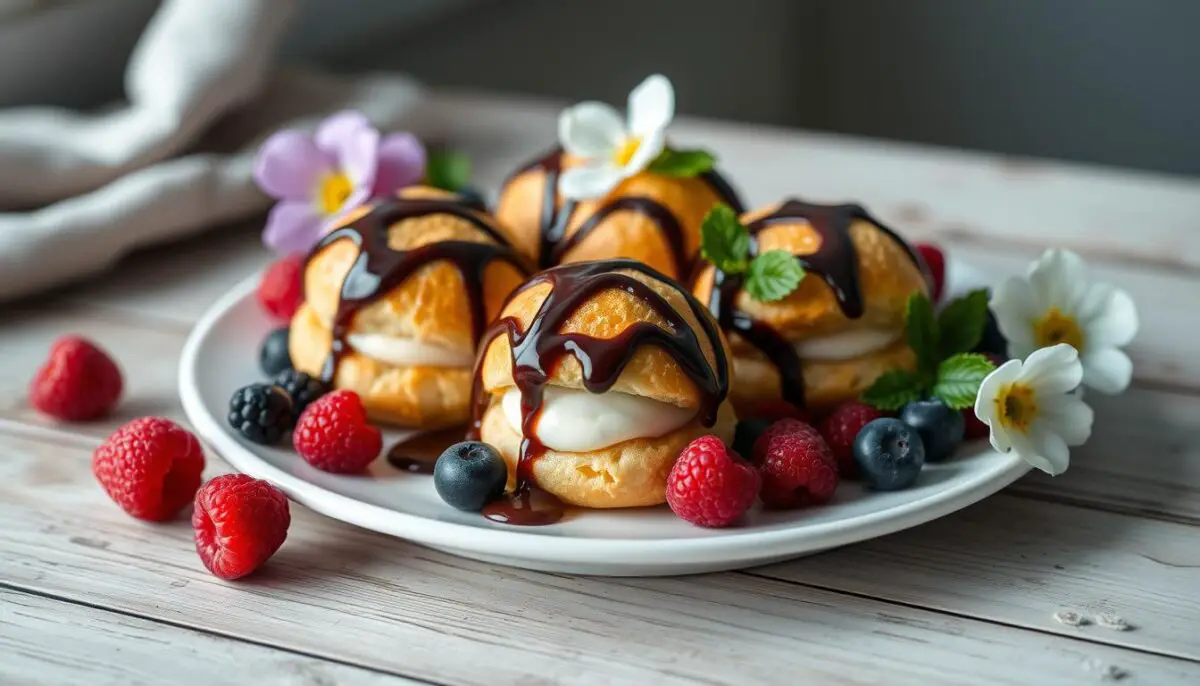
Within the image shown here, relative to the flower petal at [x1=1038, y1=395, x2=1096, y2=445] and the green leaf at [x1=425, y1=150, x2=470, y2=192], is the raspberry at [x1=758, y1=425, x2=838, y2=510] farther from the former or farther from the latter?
the green leaf at [x1=425, y1=150, x2=470, y2=192]

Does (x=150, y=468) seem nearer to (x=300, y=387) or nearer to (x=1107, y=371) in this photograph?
(x=300, y=387)

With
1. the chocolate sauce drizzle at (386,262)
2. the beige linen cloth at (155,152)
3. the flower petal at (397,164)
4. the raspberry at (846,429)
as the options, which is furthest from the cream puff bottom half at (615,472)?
the beige linen cloth at (155,152)

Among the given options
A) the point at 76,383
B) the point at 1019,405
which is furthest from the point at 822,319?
the point at 76,383

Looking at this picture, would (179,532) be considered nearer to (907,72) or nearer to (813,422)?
(813,422)

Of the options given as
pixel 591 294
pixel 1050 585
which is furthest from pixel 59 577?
pixel 1050 585

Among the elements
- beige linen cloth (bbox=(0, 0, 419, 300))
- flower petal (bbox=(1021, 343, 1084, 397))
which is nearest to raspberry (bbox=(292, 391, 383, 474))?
flower petal (bbox=(1021, 343, 1084, 397))

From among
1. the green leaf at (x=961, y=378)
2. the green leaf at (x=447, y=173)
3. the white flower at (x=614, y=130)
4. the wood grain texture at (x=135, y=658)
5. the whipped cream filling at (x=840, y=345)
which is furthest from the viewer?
the green leaf at (x=447, y=173)

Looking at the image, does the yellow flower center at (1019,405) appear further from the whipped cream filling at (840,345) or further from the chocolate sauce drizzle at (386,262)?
the chocolate sauce drizzle at (386,262)
